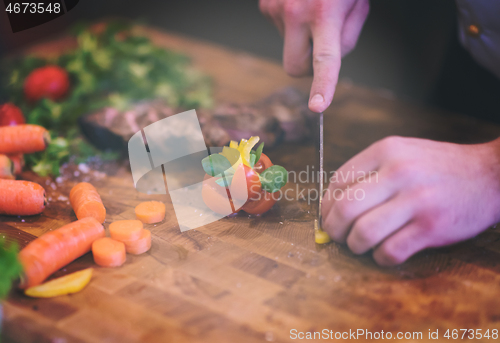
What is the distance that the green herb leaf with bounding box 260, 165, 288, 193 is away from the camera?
1284 millimetres

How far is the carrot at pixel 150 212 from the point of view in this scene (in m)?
1.33

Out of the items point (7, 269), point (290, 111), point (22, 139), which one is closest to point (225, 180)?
point (7, 269)

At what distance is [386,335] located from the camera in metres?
0.97

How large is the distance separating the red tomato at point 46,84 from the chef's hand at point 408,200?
1.74m

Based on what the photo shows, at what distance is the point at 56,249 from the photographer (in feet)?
3.60

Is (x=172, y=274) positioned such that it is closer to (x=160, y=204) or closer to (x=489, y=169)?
(x=160, y=204)

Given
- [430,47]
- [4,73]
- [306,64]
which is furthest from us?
[430,47]

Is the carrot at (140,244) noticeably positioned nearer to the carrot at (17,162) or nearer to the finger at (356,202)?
the finger at (356,202)

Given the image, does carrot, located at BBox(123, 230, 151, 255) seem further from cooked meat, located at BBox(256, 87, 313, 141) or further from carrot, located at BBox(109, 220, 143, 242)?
cooked meat, located at BBox(256, 87, 313, 141)

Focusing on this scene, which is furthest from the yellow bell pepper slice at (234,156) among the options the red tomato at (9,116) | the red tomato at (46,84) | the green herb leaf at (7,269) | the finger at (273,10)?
the red tomato at (46,84)

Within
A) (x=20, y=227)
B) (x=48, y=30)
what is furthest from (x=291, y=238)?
(x=48, y=30)

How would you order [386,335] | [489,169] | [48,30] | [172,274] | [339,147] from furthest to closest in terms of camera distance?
1. [48,30]
2. [339,147]
3. [489,169]
4. [172,274]
5. [386,335]

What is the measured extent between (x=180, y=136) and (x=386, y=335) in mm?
1112

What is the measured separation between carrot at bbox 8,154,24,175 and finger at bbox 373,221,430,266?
4.74ft
